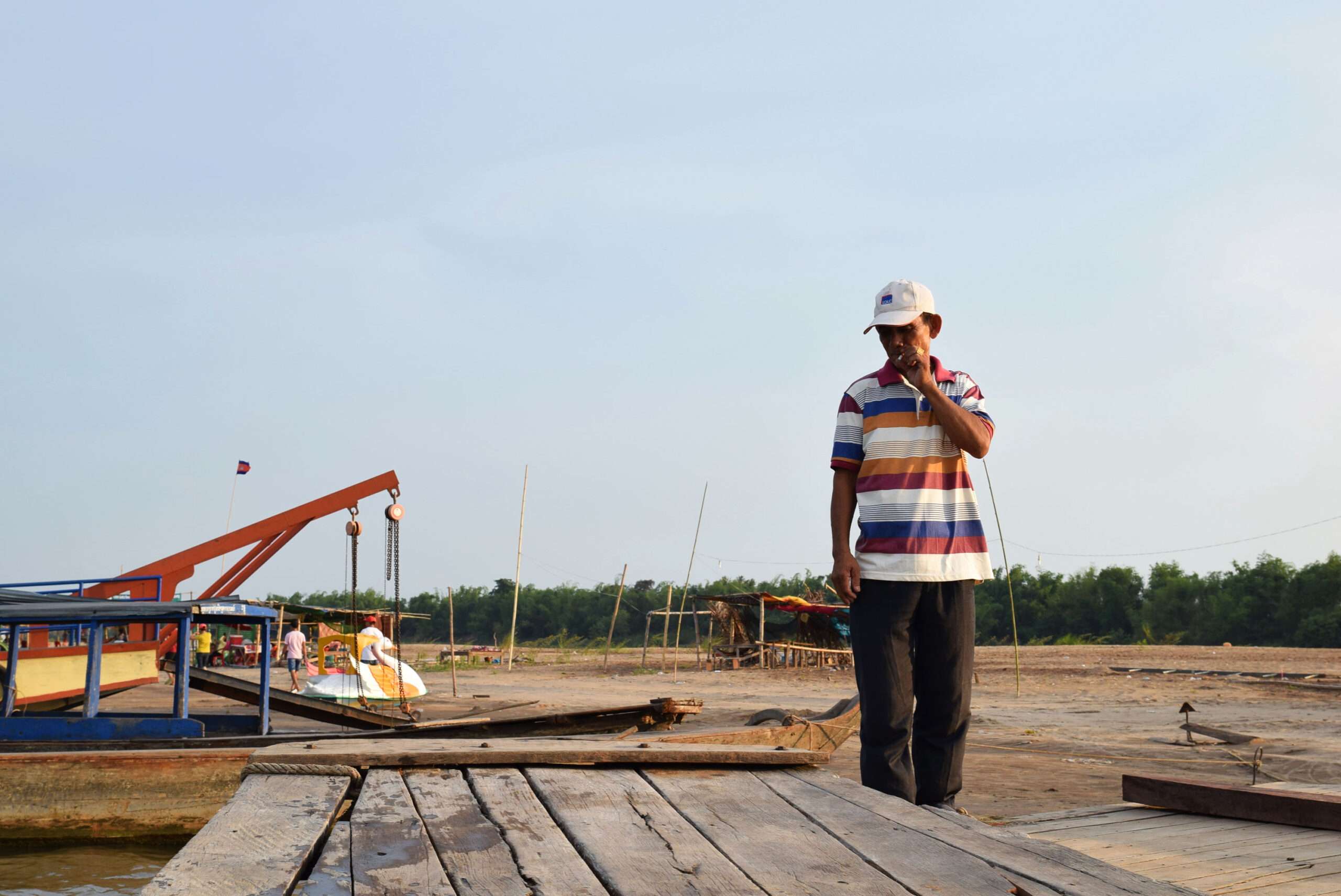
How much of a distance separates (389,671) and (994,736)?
8.38 m

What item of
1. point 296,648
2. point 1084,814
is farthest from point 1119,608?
point 1084,814

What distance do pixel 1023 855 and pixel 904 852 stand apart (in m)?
0.19

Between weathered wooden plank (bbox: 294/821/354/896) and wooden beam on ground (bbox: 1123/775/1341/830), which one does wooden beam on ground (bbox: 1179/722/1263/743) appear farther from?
weathered wooden plank (bbox: 294/821/354/896)

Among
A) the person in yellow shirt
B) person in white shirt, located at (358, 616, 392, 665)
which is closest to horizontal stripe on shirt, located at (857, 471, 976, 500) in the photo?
person in white shirt, located at (358, 616, 392, 665)

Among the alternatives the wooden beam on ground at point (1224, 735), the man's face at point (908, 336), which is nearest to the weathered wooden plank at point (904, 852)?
the man's face at point (908, 336)

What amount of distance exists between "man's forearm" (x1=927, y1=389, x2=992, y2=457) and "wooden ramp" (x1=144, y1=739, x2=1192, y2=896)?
1167 millimetres

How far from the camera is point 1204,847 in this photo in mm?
2746

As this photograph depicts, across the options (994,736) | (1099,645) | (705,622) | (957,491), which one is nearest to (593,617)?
(705,622)

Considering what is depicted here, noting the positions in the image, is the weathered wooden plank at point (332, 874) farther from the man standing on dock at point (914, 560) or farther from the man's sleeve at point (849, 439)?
the man's sleeve at point (849, 439)

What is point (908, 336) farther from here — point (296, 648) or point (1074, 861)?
point (296, 648)

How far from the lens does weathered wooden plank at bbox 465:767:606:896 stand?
139 cm

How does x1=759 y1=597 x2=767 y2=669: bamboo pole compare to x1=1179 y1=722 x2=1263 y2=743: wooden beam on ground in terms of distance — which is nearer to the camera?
x1=1179 y1=722 x2=1263 y2=743: wooden beam on ground

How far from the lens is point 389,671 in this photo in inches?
552

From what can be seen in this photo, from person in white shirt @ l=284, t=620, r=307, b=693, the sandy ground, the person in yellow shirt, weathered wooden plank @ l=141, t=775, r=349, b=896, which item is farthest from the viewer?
the person in yellow shirt
